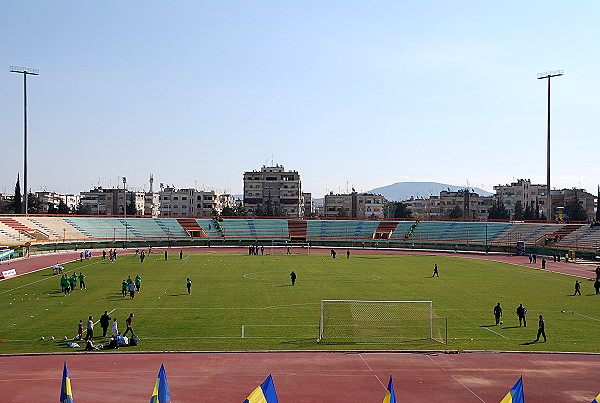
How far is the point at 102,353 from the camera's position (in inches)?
910

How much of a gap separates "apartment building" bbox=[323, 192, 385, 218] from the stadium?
93.0 meters

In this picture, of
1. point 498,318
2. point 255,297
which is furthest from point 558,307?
point 255,297

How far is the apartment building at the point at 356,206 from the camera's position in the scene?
164750 mm

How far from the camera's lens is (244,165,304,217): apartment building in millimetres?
155125

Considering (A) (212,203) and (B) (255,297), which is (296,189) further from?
(B) (255,297)

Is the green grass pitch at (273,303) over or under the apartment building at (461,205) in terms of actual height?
under

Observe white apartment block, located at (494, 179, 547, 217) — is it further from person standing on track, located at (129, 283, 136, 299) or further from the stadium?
person standing on track, located at (129, 283, 136, 299)

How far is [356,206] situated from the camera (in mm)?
166000

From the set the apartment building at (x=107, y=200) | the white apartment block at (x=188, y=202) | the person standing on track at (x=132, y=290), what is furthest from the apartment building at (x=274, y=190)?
the person standing on track at (x=132, y=290)

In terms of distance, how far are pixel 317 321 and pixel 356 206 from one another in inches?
5409

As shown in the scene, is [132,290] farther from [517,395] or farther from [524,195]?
[524,195]

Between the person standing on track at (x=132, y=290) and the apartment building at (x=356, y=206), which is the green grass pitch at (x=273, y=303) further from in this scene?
the apartment building at (x=356, y=206)

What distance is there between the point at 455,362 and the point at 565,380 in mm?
3933

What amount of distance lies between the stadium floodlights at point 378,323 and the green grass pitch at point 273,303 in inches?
29.1
